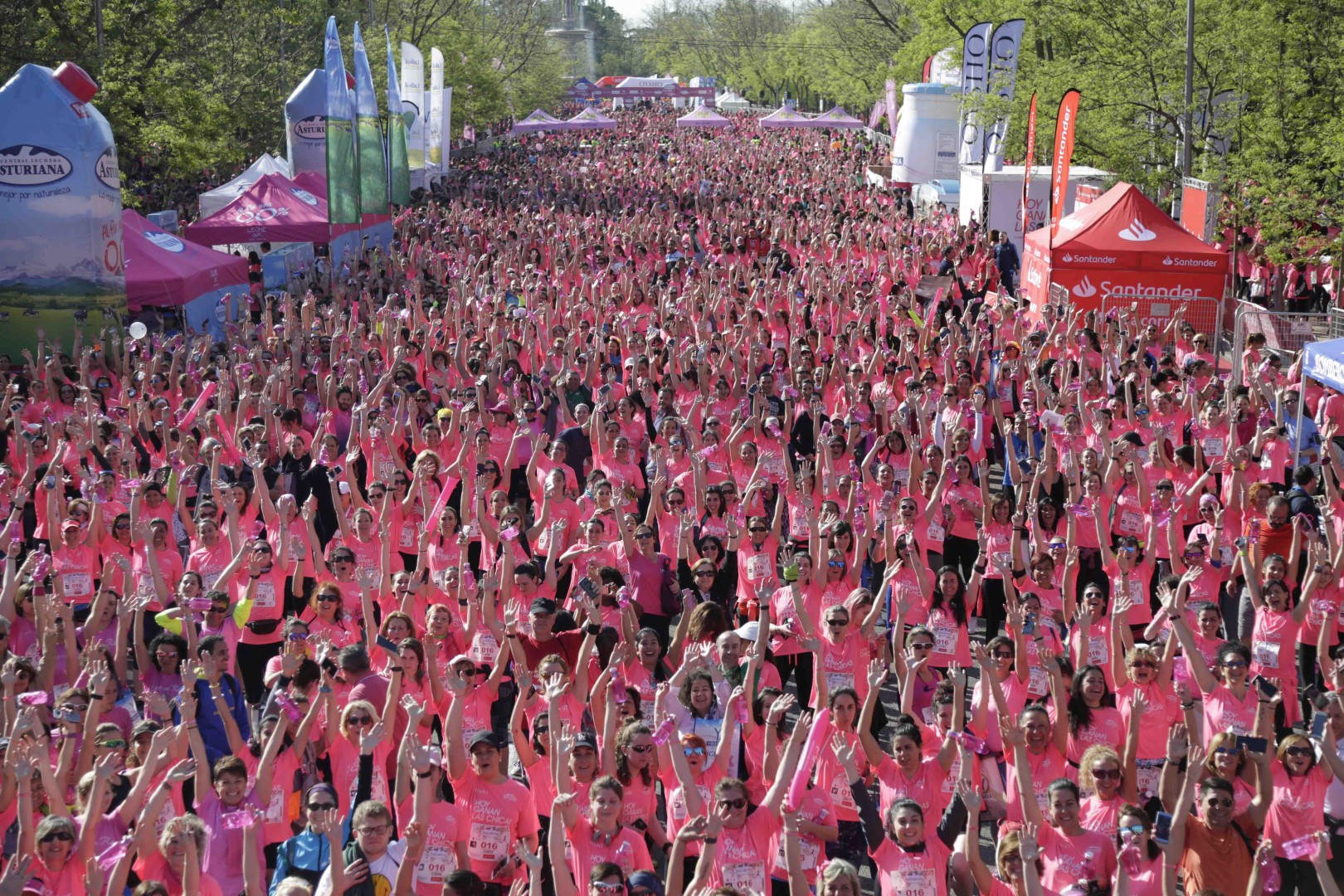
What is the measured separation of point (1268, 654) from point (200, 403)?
8105 mm

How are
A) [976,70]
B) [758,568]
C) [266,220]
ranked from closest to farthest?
[758,568]
[266,220]
[976,70]

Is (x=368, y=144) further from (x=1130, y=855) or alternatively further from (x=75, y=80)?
(x=1130, y=855)

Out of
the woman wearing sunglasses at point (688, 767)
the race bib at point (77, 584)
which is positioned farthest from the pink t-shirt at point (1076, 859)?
the race bib at point (77, 584)

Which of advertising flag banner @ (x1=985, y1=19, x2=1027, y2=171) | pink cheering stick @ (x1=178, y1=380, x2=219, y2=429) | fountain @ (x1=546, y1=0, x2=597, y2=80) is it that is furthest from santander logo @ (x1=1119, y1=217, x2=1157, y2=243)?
fountain @ (x1=546, y1=0, x2=597, y2=80)

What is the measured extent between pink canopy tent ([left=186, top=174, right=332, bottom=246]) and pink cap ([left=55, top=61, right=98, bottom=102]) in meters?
5.11

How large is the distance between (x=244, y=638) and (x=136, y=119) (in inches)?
771

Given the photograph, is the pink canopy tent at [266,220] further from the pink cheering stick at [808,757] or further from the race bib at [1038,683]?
the pink cheering stick at [808,757]

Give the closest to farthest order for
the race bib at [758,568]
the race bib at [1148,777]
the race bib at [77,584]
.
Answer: the race bib at [1148,777]
the race bib at [758,568]
the race bib at [77,584]

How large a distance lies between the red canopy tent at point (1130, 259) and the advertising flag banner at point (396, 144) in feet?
45.7

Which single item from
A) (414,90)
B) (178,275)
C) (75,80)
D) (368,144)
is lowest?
(178,275)

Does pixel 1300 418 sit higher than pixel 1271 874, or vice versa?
pixel 1300 418

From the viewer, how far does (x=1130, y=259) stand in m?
16.1

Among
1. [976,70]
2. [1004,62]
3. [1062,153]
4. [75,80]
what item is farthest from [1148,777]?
[976,70]

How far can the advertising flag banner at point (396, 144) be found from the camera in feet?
87.6
